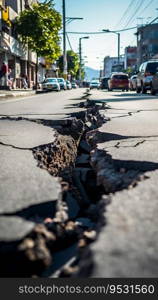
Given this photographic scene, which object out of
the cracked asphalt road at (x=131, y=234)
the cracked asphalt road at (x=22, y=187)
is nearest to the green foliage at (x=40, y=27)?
the cracked asphalt road at (x=22, y=187)

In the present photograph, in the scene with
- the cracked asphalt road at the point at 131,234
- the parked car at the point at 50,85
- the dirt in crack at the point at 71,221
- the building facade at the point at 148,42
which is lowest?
the dirt in crack at the point at 71,221

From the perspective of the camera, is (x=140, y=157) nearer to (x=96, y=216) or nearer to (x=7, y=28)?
(x=96, y=216)

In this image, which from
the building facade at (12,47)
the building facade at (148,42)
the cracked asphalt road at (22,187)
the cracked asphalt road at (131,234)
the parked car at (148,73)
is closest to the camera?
the cracked asphalt road at (131,234)

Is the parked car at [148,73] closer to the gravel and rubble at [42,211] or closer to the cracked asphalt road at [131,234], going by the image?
the gravel and rubble at [42,211]

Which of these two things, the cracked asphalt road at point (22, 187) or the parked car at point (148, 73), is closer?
the cracked asphalt road at point (22, 187)

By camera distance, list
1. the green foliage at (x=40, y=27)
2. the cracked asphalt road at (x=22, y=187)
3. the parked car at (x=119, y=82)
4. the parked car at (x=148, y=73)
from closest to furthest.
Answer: the cracked asphalt road at (x=22, y=187), the parked car at (x=148, y=73), the parked car at (x=119, y=82), the green foliage at (x=40, y=27)

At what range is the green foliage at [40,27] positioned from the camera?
33188mm

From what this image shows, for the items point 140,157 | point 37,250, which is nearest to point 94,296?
point 37,250

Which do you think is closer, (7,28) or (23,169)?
(23,169)

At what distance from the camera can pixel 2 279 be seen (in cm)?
118

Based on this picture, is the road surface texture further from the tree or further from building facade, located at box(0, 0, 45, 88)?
the tree

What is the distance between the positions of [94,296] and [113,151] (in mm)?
2112

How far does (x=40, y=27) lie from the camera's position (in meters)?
33.1

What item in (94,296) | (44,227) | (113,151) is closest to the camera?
(94,296)
